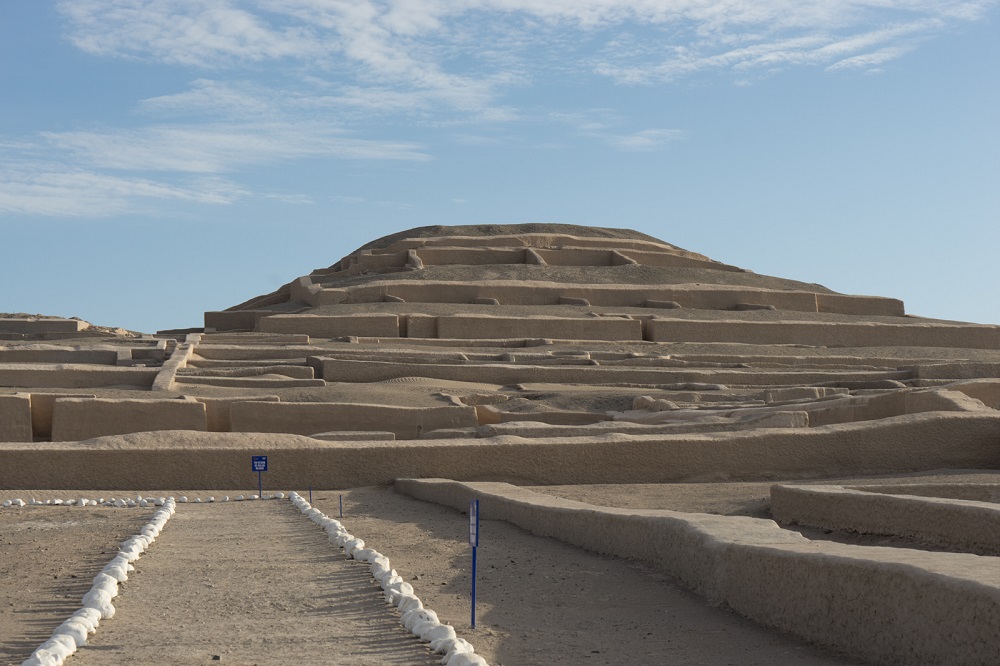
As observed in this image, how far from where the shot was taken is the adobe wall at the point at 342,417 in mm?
16094

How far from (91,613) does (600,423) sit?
1065 cm

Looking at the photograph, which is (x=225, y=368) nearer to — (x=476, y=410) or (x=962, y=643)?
(x=476, y=410)

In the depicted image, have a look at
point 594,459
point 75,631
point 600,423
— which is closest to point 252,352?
Answer: point 600,423

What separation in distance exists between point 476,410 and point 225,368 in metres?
6.56

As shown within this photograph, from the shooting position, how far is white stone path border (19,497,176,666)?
4.22 m

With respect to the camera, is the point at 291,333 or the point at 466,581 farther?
the point at 291,333

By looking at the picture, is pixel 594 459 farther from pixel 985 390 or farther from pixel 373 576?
pixel 985 390

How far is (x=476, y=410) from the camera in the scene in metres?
17.4

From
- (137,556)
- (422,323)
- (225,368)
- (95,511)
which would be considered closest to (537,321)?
(422,323)

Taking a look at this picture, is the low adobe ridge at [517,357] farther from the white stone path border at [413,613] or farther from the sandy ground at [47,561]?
the white stone path border at [413,613]

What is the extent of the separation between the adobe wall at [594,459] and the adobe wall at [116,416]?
9.59 ft

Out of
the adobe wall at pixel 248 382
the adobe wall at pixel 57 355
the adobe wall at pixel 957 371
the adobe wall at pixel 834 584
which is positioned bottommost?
the adobe wall at pixel 834 584

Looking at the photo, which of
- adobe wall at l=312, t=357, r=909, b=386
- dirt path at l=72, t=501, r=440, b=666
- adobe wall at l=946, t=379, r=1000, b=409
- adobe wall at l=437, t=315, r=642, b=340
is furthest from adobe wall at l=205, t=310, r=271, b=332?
dirt path at l=72, t=501, r=440, b=666

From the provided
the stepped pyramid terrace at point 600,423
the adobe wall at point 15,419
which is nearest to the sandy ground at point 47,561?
the stepped pyramid terrace at point 600,423
